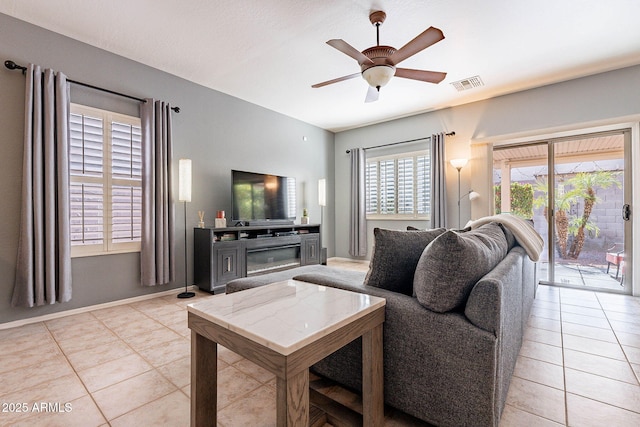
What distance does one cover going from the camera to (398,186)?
17.5 ft

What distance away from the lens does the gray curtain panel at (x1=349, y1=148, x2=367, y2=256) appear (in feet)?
18.5

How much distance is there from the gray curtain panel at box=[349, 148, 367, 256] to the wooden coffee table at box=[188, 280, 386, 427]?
4240 mm

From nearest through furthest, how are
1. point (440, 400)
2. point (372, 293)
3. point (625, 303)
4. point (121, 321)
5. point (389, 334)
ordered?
1. point (440, 400)
2. point (389, 334)
3. point (372, 293)
4. point (121, 321)
5. point (625, 303)

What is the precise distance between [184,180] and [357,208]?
10.6 feet

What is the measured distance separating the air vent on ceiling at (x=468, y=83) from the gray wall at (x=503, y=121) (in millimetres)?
585

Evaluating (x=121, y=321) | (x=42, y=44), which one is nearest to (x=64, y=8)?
(x=42, y=44)

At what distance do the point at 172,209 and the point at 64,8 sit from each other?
2.00 meters

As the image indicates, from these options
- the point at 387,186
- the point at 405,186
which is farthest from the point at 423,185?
the point at 387,186

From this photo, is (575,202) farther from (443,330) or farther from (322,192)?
(443,330)

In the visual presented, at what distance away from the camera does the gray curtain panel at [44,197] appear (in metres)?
2.51

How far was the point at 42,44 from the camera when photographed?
8.90 ft

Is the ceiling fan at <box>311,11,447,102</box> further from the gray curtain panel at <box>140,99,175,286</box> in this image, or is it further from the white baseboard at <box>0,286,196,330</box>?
the white baseboard at <box>0,286,196,330</box>

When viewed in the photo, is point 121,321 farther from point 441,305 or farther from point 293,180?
point 293,180

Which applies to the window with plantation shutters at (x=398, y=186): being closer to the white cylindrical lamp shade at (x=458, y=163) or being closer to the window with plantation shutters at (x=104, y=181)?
the white cylindrical lamp shade at (x=458, y=163)
